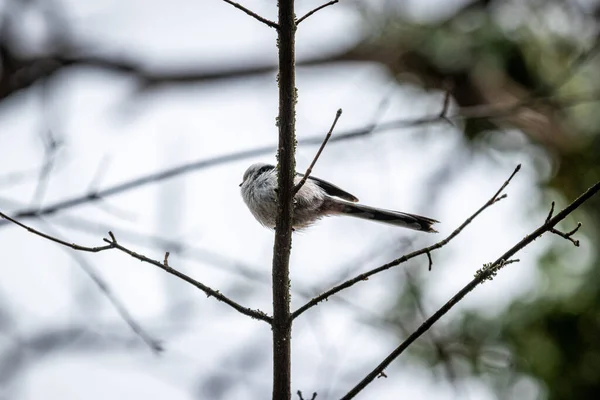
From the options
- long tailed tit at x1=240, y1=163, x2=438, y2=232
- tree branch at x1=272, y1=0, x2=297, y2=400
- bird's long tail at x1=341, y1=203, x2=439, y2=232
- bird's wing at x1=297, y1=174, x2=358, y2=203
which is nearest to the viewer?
tree branch at x1=272, y1=0, x2=297, y2=400

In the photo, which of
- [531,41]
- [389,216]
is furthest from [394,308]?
[531,41]

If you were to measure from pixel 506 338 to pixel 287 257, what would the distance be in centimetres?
301

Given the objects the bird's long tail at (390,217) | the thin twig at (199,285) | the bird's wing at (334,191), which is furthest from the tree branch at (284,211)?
the bird's wing at (334,191)

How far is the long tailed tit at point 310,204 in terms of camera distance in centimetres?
326

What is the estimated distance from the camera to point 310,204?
339cm

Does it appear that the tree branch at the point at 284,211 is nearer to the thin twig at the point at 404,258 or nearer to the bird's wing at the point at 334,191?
the thin twig at the point at 404,258

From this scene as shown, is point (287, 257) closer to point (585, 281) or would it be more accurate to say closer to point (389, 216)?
point (389, 216)

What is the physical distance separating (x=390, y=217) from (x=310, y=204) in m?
0.43

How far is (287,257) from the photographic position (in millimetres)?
2285

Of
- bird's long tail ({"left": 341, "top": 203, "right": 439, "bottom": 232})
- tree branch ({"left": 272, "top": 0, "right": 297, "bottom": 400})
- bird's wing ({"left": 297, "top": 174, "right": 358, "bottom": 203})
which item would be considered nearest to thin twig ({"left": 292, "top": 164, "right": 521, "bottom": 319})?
tree branch ({"left": 272, "top": 0, "right": 297, "bottom": 400})

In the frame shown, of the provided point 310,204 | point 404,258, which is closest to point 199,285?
point 404,258

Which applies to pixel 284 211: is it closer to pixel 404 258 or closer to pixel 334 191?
pixel 404 258

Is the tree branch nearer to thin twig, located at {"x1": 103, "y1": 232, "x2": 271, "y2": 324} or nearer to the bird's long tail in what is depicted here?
thin twig, located at {"x1": 103, "y1": 232, "x2": 271, "y2": 324}

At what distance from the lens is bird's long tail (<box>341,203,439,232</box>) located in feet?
10.0
